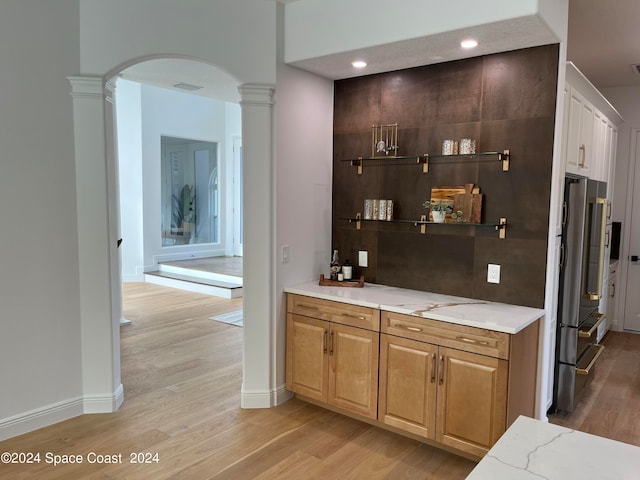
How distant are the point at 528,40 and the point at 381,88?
3.64ft

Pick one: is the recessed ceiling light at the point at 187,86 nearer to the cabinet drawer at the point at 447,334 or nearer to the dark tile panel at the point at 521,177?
the dark tile panel at the point at 521,177

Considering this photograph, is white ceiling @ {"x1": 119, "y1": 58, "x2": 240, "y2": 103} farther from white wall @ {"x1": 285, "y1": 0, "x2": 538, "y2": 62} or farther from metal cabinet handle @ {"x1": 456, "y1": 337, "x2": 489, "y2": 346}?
metal cabinet handle @ {"x1": 456, "y1": 337, "x2": 489, "y2": 346}

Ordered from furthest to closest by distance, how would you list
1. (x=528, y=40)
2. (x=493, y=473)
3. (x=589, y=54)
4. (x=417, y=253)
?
(x=589, y=54) < (x=417, y=253) < (x=528, y=40) < (x=493, y=473)

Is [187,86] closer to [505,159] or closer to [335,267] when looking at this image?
[335,267]

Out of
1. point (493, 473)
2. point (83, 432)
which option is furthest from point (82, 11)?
point (493, 473)

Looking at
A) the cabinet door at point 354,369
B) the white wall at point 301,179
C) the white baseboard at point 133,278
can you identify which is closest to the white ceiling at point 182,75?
the white wall at point 301,179

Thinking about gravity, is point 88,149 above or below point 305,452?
above

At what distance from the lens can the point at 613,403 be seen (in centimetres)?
375

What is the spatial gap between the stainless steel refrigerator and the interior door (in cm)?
249

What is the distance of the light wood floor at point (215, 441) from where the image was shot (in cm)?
272

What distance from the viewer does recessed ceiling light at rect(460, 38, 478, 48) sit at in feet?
9.42

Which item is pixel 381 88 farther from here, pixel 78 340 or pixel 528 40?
pixel 78 340

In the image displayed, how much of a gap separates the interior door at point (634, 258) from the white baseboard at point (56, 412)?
18.5ft

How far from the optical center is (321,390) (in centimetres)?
343
